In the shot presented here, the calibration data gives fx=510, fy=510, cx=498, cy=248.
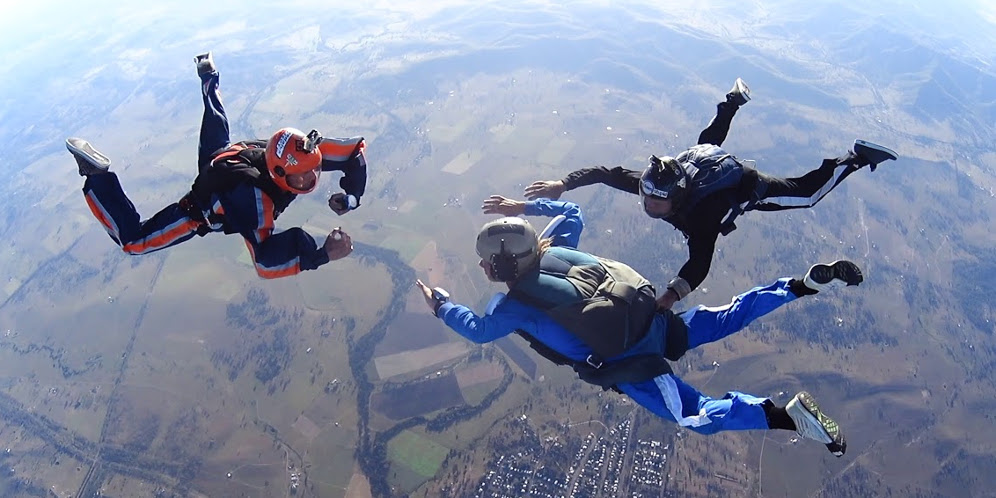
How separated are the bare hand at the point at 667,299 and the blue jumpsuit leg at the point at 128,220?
5125 millimetres

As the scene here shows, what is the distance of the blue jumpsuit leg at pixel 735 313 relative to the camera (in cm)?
523

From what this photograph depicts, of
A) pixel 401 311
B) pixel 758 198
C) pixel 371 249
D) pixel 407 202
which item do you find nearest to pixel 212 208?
pixel 758 198

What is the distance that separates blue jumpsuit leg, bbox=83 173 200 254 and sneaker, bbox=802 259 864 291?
6.43m

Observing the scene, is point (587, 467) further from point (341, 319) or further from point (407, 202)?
point (407, 202)

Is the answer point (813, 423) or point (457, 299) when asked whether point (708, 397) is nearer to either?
point (813, 423)

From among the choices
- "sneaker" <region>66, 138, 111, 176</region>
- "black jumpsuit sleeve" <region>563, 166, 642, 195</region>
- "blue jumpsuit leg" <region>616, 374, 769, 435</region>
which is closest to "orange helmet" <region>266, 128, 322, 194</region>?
"sneaker" <region>66, 138, 111, 176</region>

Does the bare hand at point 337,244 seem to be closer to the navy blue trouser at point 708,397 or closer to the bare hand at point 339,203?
the bare hand at point 339,203

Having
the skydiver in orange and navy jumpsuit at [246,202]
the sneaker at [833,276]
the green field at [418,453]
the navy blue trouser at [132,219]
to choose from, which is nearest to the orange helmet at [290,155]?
the skydiver in orange and navy jumpsuit at [246,202]

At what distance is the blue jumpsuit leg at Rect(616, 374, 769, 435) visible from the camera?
4.72m

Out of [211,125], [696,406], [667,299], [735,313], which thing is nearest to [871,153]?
[735,313]

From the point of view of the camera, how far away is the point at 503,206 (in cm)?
645

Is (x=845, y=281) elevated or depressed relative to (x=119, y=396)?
elevated

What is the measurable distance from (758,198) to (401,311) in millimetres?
28475

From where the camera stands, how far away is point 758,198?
5.77m
